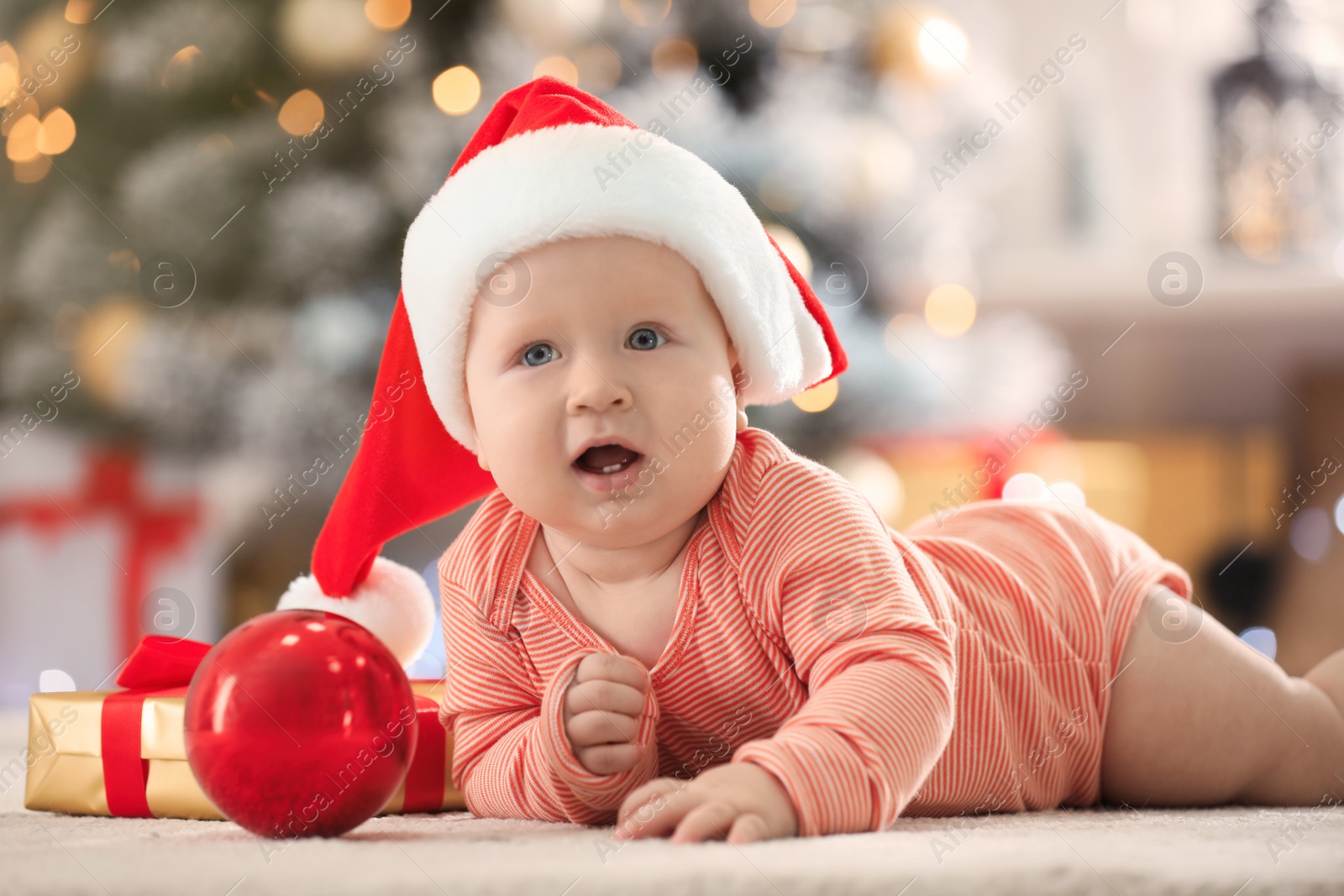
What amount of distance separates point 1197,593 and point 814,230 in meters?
1.26

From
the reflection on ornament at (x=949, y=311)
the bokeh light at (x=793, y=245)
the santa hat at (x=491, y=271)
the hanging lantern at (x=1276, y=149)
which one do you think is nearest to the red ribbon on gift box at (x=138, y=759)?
the santa hat at (x=491, y=271)

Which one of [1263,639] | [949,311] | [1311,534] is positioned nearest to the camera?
[949,311]

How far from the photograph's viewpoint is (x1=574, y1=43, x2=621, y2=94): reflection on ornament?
1584 millimetres

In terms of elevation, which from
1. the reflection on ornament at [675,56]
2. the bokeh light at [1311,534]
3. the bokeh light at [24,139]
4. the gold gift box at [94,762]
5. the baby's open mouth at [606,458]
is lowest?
the bokeh light at [1311,534]

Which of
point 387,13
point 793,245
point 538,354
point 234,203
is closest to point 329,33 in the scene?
point 387,13

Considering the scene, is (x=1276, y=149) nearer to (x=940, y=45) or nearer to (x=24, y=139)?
(x=940, y=45)

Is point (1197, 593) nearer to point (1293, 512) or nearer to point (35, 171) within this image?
point (1293, 512)

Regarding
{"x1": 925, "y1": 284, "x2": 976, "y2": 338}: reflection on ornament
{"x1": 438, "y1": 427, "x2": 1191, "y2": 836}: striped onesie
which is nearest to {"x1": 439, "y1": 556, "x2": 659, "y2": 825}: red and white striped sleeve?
{"x1": 438, "y1": 427, "x2": 1191, "y2": 836}: striped onesie

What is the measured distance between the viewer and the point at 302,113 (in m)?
1.58

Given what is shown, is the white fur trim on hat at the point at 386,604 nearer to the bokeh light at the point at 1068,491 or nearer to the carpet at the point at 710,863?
the carpet at the point at 710,863

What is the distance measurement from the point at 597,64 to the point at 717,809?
1.25 meters

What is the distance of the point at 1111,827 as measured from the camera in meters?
0.66

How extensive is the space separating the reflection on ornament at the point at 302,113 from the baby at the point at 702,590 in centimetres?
82

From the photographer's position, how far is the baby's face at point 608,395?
681 millimetres
